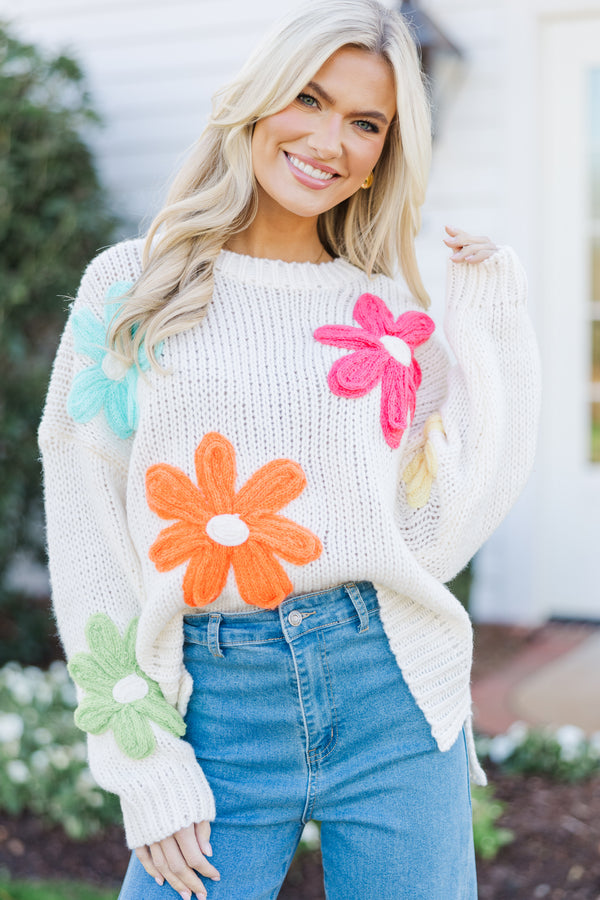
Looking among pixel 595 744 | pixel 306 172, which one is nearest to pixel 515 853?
pixel 595 744

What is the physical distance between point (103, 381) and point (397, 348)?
51 centimetres

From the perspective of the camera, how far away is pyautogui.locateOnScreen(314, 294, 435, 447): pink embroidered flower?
1.61 m

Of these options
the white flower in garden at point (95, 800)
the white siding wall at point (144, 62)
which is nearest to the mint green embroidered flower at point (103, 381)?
the white flower in garden at point (95, 800)

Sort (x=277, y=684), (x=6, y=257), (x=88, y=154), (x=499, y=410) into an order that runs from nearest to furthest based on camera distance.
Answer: (x=277, y=684), (x=499, y=410), (x=6, y=257), (x=88, y=154)

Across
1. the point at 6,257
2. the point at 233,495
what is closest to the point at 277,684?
the point at 233,495

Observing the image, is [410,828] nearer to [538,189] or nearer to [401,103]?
[401,103]

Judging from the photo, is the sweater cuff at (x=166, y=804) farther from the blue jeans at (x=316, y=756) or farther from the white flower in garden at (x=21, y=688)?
the white flower in garden at (x=21, y=688)

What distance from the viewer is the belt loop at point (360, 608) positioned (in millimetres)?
1573

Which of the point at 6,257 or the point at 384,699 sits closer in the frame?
the point at 384,699

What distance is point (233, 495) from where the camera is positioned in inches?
61.2

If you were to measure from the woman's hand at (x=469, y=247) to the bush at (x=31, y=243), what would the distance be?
2771 millimetres

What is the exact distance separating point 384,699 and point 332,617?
0.16m

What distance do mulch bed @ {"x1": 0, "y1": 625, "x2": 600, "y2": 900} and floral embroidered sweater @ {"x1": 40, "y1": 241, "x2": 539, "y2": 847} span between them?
49.4 inches

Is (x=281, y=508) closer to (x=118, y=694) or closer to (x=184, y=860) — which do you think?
(x=118, y=694)
